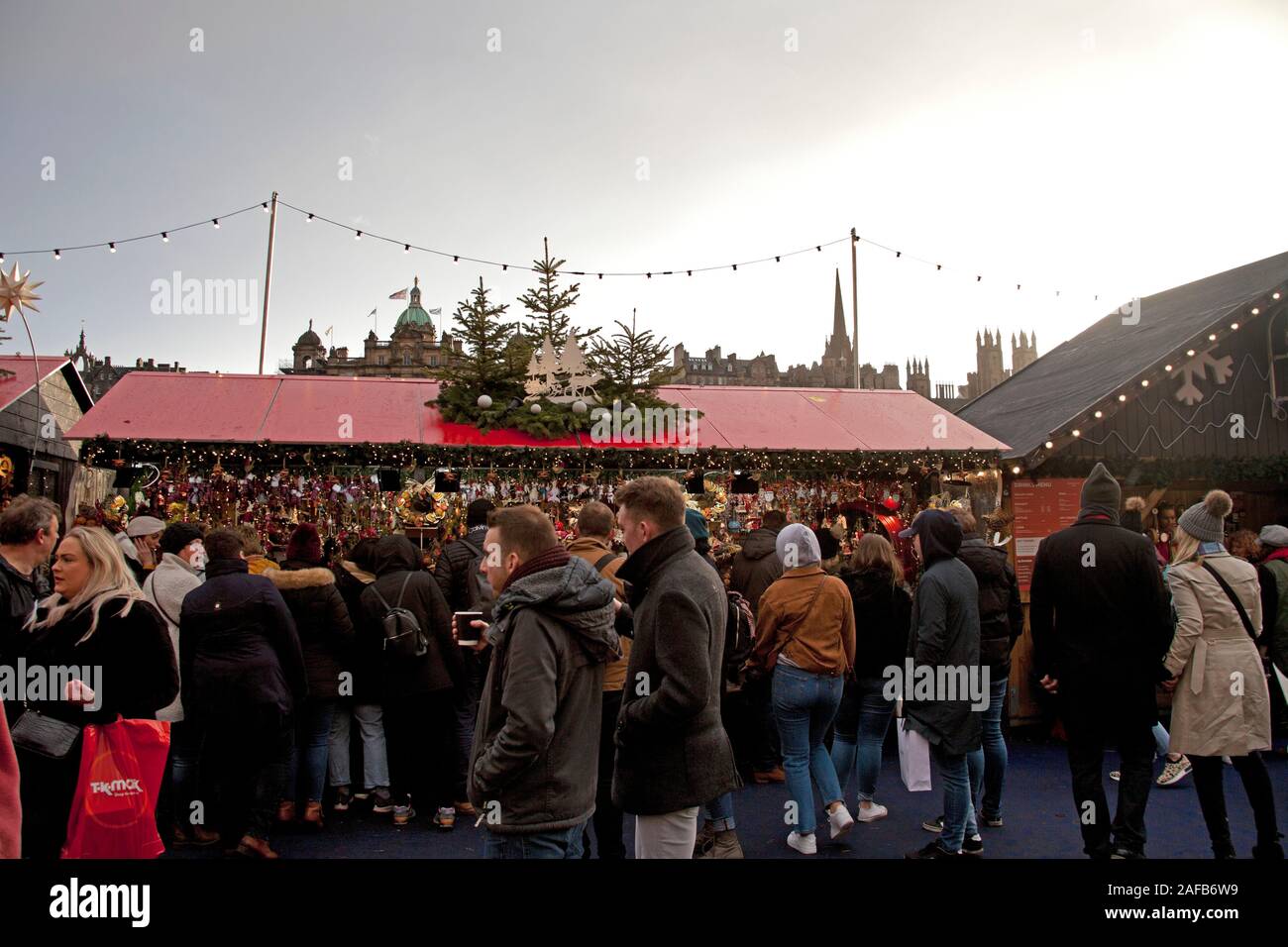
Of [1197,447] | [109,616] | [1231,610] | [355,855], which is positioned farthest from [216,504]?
[1197,447]

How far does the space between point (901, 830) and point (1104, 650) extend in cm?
183

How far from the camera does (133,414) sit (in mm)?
7672

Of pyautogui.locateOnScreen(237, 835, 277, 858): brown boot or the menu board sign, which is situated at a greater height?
the menu board sign

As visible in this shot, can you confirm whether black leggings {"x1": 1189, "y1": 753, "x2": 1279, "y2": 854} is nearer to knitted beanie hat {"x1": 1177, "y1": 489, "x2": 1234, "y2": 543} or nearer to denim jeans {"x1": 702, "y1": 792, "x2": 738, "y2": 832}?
knitted beanie hat {"x1": 1177, "y1": 489, "x2": 1234, "y2": 543}

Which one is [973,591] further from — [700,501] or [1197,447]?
[1197,447]

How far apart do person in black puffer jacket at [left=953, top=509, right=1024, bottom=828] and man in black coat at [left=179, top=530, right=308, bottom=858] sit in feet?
12.9

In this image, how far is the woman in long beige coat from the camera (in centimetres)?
409

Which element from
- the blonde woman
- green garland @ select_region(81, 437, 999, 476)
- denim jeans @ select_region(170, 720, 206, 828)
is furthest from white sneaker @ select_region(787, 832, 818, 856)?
green garland @ select_region(81, 437, 999, 476)

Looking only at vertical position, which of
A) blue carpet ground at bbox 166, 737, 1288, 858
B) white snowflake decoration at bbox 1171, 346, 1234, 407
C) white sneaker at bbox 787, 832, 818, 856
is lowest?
blue carpet ground at bbox 166, 737, 1288, 858

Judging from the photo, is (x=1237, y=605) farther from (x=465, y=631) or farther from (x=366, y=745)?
(x=366, y=745)

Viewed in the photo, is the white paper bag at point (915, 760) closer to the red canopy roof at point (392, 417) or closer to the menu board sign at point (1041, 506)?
the red canopy roof at point (392, 417)

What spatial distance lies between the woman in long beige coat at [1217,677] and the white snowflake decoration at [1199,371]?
5830 millimetres

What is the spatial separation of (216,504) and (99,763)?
5136mm

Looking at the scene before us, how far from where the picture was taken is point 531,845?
254 cm
